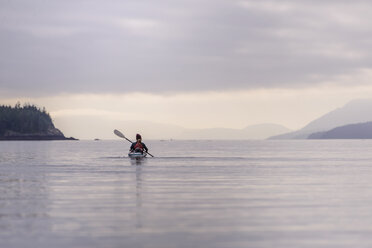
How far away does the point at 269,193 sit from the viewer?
30609 millimetres

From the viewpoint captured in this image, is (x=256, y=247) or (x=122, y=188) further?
(x=122, y=188)

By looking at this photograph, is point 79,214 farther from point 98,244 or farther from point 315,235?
point 315,235

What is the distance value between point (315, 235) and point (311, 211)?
18.2 feet

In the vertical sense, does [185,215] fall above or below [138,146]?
below

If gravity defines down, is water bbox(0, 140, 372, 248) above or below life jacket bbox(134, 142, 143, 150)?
below

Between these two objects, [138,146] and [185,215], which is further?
[138,146]

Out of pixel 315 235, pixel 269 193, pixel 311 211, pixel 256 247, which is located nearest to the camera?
pixel 256 247

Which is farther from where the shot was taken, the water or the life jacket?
the life jacket

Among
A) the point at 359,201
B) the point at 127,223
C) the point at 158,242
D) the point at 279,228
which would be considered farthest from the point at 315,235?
the point at 359,201

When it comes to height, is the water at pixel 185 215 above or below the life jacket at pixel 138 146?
below

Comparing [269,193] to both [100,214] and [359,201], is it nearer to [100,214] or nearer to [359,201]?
[359,201]

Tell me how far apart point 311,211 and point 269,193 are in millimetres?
7601

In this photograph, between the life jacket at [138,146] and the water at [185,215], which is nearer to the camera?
the water at [185,215]

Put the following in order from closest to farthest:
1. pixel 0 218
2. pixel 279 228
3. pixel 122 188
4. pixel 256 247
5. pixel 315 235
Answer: pixel 256 247 → pixel 315 235 → pixel 279 228 → pixel 0 218 → pixel 122 188
